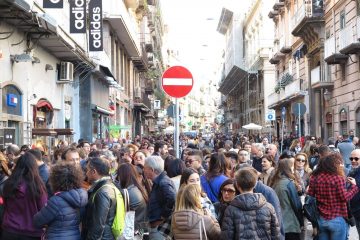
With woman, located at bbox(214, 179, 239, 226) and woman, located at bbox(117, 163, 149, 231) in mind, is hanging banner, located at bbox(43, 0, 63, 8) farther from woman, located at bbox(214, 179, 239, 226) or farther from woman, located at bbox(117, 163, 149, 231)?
woman, located at bbox(214, 179, 239, 226)

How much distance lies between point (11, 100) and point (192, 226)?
525 inches

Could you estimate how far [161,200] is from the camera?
7000mm

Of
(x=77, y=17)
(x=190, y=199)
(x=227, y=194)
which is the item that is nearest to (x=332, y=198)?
(x=227, y=194)

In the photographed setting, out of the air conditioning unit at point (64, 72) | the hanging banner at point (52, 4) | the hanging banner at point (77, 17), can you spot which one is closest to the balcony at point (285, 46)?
the air conditioning unit at point (64, 72)

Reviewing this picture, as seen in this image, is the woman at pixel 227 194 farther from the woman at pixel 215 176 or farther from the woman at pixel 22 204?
the woman at pixel 22 204

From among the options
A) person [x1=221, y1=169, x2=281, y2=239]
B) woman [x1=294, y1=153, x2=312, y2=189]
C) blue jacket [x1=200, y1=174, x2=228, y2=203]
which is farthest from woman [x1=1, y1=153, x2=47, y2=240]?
woman [x1=294, y1=153, x2=312, y2=189]

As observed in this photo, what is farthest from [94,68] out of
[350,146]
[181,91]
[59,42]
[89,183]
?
[89,183]

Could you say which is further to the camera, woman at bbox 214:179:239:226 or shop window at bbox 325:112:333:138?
shop window at bbox 325:112:333:138

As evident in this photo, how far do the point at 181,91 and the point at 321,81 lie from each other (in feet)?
73.0

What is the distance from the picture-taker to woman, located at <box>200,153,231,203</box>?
7910 millimetres

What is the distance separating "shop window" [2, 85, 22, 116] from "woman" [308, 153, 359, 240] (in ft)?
38.1

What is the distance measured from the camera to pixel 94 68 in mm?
28109

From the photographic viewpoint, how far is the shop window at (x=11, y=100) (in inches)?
680

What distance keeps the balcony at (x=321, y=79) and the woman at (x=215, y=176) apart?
2386cm
